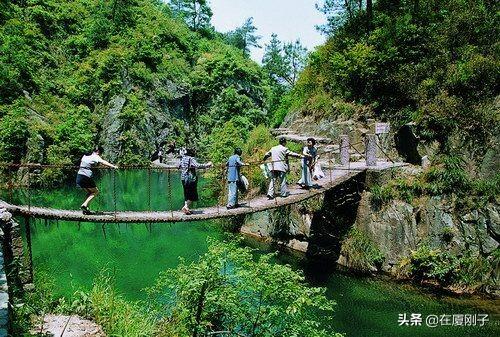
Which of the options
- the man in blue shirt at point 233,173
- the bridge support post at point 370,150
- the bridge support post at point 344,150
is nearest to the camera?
the man in blue shirt at point 233,173

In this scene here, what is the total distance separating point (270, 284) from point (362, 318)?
12.9 feet

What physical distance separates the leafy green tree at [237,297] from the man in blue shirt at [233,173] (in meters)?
2.37

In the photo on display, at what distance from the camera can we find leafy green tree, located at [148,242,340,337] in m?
6.79

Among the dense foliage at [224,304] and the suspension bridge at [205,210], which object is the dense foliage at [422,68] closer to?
the suspension bridge at [205,210]

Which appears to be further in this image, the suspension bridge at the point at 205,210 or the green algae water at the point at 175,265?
the green algae water at the point at 175,265

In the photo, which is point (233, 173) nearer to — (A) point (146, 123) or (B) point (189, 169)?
(B) point (189, 169)

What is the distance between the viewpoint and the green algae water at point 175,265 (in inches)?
375

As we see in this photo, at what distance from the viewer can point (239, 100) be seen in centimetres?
3931

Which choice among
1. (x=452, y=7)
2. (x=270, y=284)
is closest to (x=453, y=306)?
(x=270, y=284)

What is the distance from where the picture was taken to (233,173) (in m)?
9.60

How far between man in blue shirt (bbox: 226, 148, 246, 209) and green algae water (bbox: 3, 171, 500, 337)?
131cm

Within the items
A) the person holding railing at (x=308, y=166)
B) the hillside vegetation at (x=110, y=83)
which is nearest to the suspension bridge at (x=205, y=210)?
the person holding railing at (x=308, y=166)

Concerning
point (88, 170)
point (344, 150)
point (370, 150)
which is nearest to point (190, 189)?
point (88, 170)

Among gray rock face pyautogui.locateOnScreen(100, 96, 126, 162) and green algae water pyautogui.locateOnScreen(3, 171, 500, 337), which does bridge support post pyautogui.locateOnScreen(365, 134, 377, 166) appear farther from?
gray rock face pyautogui.locateOnScreen(100, 96, 126, 162)
